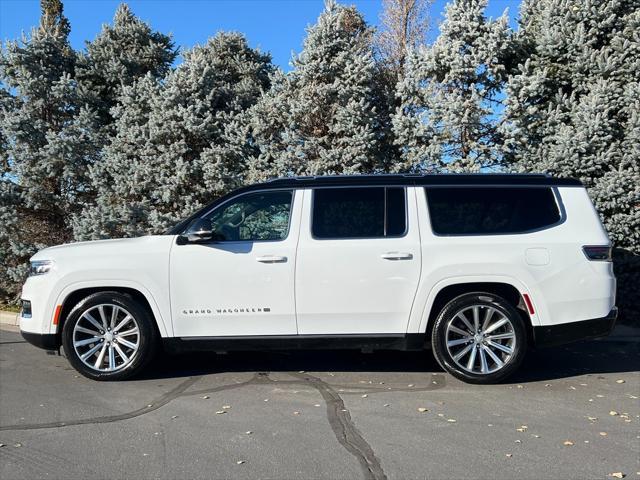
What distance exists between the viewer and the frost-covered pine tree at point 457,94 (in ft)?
27.8

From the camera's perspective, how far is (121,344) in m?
5.54

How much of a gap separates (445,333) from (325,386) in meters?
1.20

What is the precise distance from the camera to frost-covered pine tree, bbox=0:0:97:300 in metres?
9.84

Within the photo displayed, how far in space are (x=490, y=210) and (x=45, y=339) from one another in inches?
170

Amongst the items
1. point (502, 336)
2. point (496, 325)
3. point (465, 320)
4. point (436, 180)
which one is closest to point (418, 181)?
point (436, 180)

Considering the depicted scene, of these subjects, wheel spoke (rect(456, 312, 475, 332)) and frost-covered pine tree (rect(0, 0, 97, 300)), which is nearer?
wheel spoke (rect(456, 312, 475, 332))

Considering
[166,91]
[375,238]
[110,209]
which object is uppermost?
[166,91]

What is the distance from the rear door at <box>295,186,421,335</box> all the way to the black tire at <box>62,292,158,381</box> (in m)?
A: 1.41

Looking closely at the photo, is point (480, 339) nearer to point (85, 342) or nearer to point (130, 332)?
point (130, 332)

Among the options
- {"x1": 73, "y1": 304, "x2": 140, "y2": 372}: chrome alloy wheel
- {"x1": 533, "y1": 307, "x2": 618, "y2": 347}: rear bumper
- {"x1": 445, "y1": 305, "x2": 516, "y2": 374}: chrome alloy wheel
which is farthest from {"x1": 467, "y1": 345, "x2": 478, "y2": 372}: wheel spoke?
{"x1": 73, "y1": 304, "x2": 140, "y2": 372}: chrome alloy wheel

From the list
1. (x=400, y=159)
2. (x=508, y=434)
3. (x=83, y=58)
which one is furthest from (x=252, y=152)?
(x=508, y=434)

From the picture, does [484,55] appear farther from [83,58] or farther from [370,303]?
[83,58]

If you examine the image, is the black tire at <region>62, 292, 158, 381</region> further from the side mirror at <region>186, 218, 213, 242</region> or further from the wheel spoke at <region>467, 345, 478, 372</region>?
the wheel spoke at <region>467, 345, 478, 372</region>

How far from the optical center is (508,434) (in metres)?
4.27
